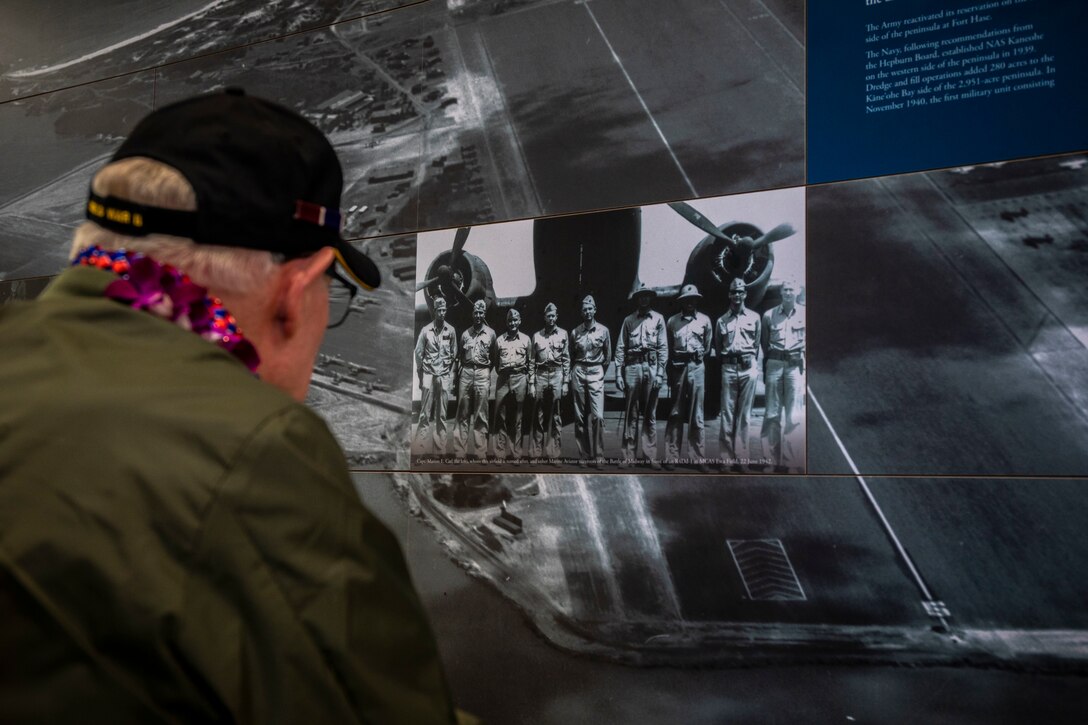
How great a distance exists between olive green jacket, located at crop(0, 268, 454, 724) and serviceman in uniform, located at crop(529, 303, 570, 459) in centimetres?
259

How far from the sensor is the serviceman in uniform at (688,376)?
119 inches

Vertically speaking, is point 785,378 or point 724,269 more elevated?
point 724,269

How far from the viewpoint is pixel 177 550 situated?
2.01 ft

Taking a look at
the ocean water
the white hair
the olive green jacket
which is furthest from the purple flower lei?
the ocean water

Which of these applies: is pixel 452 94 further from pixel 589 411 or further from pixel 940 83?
pixel 940 83

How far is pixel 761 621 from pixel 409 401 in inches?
59.4

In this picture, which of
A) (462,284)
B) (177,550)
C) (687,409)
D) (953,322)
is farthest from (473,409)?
(177,550)

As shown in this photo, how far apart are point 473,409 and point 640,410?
2.15 feet

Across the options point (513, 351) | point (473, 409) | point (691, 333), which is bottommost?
point (473, 409)

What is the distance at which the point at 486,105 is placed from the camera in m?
3.55

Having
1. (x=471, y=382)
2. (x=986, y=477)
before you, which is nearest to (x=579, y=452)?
(x=471, y=382)

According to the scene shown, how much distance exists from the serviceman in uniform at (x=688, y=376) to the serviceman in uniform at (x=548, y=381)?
39 cm

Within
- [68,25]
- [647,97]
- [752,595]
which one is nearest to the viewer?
[752,595]

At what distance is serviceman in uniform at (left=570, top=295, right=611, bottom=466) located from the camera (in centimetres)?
318
